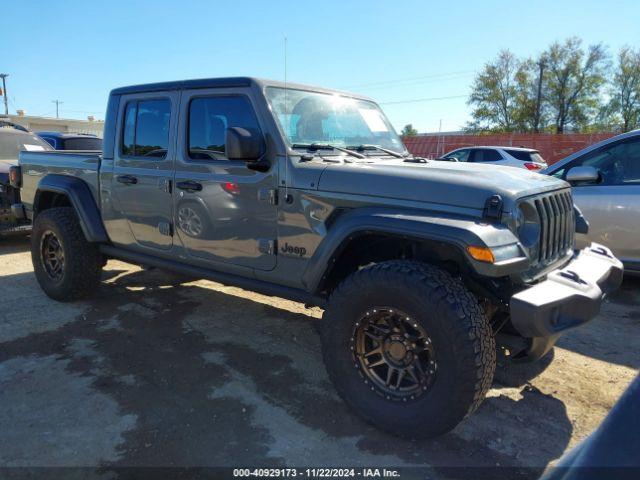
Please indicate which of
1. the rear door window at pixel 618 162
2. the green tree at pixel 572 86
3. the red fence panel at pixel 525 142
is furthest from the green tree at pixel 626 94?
the rear door window at pixel 618 162

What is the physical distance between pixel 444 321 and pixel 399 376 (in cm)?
47

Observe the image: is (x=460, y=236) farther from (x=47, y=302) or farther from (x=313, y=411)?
(x=47, y=302)

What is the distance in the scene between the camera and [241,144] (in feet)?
10.0

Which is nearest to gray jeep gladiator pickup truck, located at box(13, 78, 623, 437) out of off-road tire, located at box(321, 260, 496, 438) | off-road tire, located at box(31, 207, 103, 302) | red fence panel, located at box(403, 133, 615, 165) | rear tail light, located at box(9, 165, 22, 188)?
off-road tire, located at box(321, 260, 496, 438)

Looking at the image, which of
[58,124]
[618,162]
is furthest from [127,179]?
[58,124]

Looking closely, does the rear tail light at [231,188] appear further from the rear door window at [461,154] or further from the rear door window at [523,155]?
the rear door window at [523,155]

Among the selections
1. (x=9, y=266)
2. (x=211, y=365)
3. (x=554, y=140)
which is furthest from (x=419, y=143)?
(x=211, y=365)

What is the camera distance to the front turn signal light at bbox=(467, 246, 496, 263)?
235 centimetres

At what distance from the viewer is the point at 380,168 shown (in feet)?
9.80

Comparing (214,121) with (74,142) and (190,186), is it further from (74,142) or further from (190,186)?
(74,142)

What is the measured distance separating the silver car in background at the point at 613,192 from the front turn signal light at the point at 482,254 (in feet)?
10.1

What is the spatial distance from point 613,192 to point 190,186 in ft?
13.6

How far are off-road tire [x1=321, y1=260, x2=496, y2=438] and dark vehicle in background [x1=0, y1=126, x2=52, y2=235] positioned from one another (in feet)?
14.8

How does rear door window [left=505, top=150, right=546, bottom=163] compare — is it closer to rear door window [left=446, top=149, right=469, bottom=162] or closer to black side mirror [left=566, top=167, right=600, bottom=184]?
rear door window [left=446, top=149, right=469, bottom=162]
